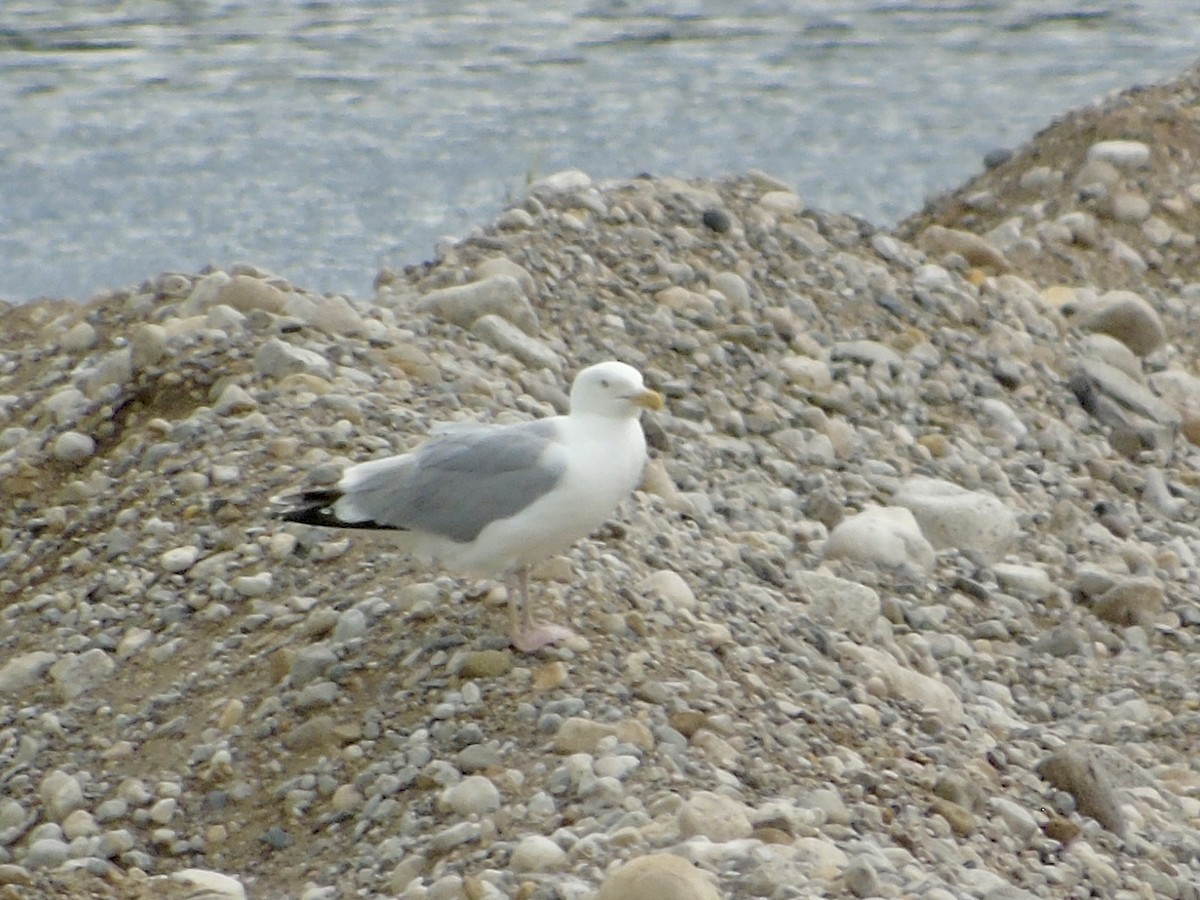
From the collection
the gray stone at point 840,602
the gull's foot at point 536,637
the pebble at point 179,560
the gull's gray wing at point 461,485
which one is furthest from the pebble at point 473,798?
the gray stone at point 840,602

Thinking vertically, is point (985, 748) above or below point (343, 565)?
below

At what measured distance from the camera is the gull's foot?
4.68 metres

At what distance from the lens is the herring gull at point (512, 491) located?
14.9 ft

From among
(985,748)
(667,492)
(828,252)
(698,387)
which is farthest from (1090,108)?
(985,748)

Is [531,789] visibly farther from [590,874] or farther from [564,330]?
[564,330]

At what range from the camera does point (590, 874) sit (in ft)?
13.1

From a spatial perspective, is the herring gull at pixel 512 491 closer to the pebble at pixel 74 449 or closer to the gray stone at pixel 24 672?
the gray stone at pixel 24 672

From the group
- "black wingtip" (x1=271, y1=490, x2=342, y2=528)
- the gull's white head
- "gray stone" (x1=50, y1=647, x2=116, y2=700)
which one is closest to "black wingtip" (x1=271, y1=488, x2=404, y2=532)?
"black wingtip" (x1=271, y1=490, x2=342, y2=528)

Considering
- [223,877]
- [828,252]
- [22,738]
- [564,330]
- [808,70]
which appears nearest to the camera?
[223,877]

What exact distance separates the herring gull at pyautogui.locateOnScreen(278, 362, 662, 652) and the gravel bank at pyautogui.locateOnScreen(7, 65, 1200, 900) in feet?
0.83

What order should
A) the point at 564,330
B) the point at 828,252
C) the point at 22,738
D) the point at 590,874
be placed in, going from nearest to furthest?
the point at 590,874 < the point at 22,738 < the point at 564,330 < the point at 828,252

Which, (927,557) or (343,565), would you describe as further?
(927,557)

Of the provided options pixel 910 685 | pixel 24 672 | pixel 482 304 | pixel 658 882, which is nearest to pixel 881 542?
pixel 910 685

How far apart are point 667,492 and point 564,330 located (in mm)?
1004
